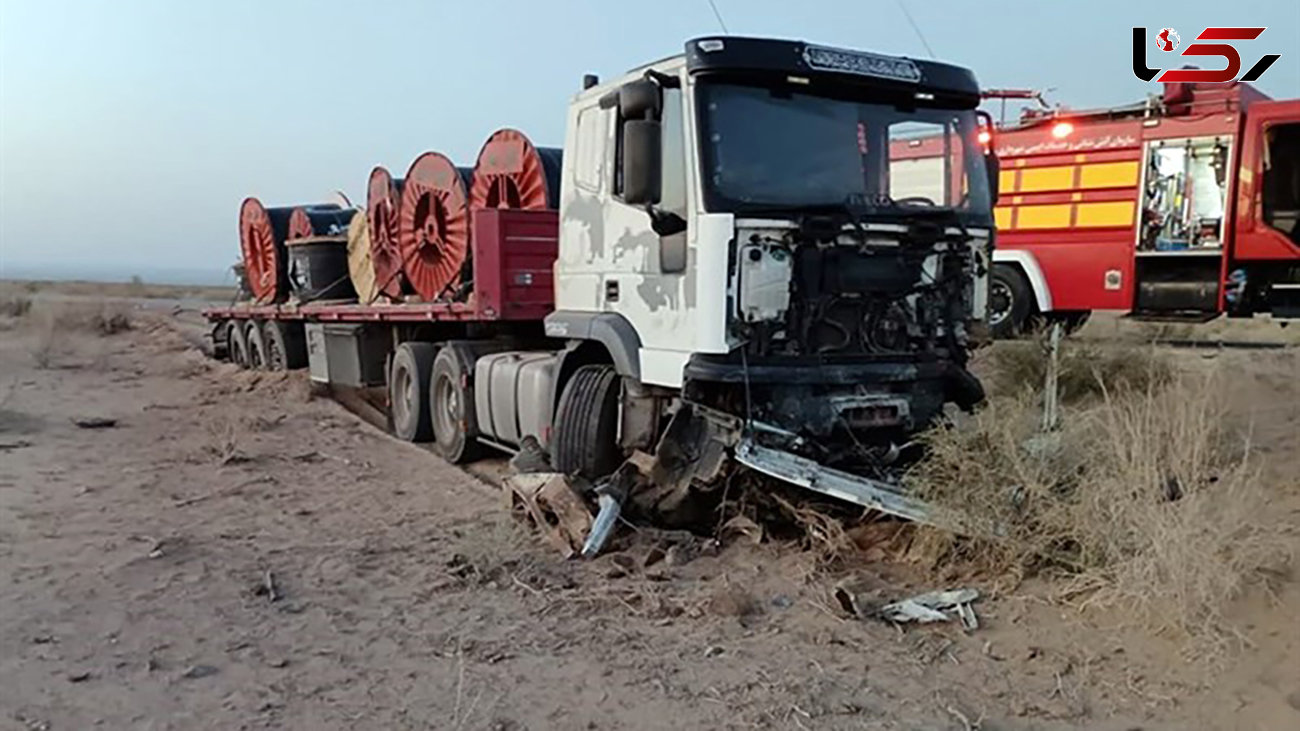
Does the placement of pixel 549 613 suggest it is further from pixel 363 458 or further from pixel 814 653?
pixel 363 458

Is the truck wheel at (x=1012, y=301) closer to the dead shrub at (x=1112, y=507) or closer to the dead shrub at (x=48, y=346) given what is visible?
the dead shrub at (x=1112, y=507)

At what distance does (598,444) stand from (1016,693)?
3478 mm

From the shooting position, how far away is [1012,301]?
1466cm

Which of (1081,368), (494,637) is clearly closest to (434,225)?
(494,637)

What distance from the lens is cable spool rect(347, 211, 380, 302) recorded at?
39.1 ft

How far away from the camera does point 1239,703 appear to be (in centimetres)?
405

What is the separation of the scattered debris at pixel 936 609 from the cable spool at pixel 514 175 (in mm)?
5097

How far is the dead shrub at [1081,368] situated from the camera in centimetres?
1034

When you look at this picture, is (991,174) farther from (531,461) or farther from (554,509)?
(531,461)

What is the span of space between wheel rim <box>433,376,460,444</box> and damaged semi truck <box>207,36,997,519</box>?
2.78 meters

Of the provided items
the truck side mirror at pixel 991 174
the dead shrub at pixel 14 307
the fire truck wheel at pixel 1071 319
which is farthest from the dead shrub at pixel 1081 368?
the dead shrub at pixel 14 307

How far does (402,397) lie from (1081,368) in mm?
7063

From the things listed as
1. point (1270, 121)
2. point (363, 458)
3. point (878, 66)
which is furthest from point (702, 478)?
point (1270, 121)

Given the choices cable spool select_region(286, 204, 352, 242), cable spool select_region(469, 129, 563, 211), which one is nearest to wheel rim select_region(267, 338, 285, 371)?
cable spool select_region(286, 204, 352, 242)
